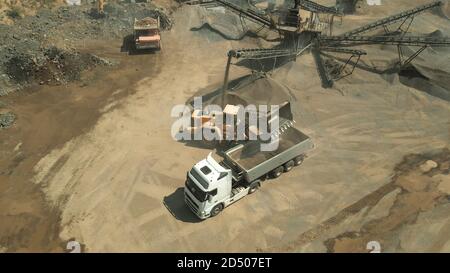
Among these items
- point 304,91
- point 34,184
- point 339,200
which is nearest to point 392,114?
point 304,91

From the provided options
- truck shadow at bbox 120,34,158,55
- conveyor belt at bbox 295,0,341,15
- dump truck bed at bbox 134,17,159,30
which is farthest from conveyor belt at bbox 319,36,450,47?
truck shadow at bbox 120,34,158,55

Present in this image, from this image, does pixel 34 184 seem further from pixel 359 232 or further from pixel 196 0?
pixel 196 0

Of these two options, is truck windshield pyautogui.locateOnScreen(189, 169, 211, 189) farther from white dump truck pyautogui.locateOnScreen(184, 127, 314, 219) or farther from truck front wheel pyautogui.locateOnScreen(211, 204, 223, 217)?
truck front wheel pyautogui.locateOnScreen(211, 204, 223, 217)

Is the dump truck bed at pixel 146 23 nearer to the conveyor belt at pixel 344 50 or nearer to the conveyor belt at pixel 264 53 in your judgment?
the conveyor belt at pixel 264 53

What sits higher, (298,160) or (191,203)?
(298,160)

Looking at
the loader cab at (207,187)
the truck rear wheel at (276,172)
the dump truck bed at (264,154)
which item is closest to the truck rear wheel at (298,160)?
the dump truck bed at (264,154)

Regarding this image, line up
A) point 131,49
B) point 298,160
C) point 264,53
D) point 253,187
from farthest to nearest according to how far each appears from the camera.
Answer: point 131,49
point 264,53
point 298,160
point 253,187

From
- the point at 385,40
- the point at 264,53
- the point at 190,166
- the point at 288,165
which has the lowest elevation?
the point at 190,166

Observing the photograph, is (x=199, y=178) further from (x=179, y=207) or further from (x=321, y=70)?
(x=321, y=70)

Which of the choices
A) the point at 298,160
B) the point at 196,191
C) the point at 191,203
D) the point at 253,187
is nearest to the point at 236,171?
the point at 253,187
